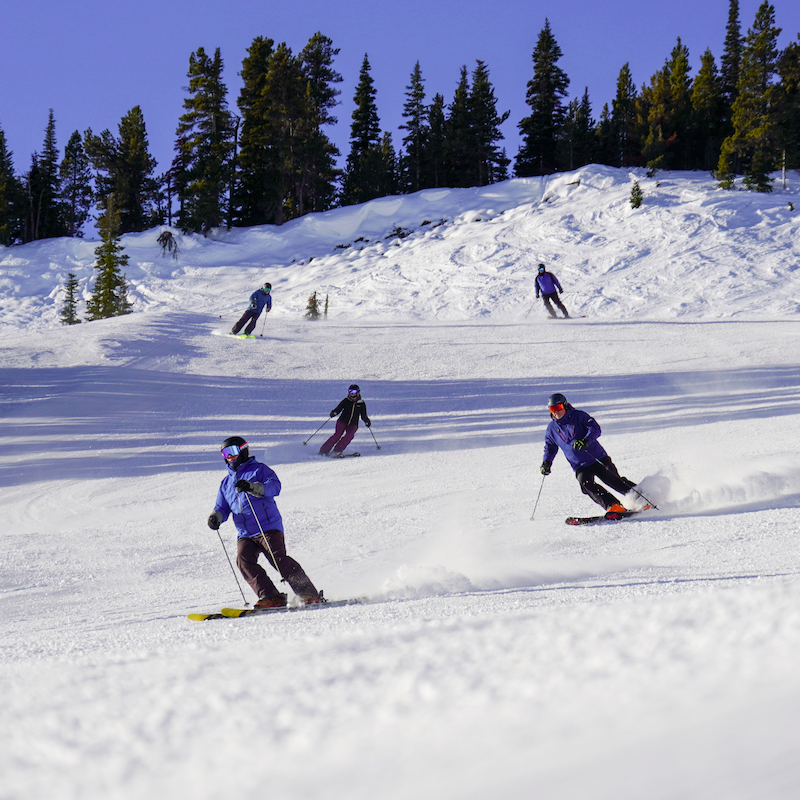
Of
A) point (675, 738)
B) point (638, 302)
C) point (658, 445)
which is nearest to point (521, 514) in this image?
point (658, 445)

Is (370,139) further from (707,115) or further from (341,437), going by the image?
(341,437)

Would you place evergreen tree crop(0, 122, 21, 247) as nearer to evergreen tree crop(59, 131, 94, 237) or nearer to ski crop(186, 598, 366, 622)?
evergreen tree crop(59, 131, 94, 237)

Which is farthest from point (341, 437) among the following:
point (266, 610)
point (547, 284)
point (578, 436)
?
point (547, 284)

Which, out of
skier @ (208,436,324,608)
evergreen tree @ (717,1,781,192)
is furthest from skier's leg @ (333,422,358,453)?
evergreen tree @ (717,1,781,192)

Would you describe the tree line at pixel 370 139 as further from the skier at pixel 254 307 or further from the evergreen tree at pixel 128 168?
the skier at pixel 254 307

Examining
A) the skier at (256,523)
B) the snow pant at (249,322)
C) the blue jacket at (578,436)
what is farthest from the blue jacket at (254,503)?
the snow pant at (249,322)

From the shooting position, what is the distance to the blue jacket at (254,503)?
584 cm

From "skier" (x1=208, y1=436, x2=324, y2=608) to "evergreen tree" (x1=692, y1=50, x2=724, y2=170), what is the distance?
179 ft

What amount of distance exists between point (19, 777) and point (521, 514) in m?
6.74

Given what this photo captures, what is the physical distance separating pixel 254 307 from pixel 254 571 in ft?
47.0

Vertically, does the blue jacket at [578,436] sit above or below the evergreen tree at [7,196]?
below

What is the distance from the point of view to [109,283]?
38.0 m

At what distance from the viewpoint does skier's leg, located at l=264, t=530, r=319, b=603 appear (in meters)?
5.66

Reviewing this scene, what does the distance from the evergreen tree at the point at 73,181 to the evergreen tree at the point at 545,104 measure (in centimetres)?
3949
